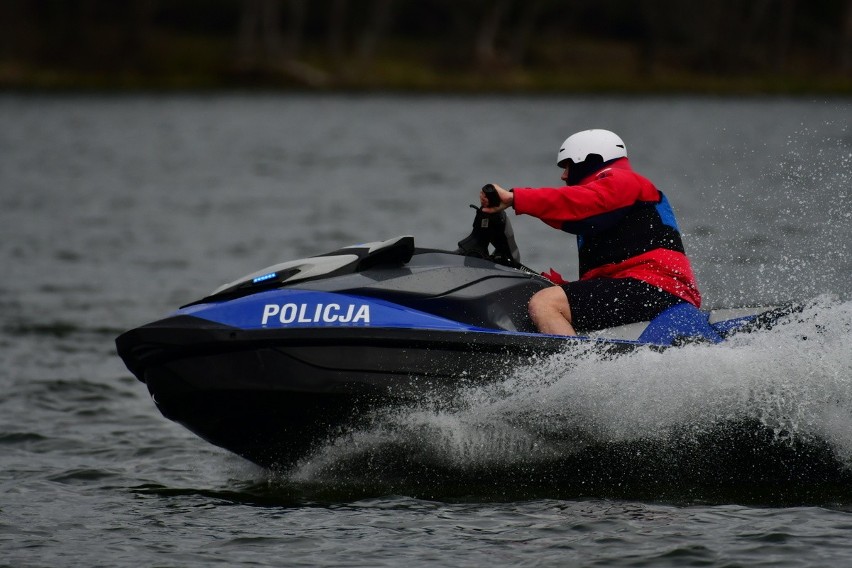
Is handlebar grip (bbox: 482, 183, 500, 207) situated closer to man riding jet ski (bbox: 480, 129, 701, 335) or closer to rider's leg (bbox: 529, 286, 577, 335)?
man riding jet ski (bbox: 480, 129, 701, 335)

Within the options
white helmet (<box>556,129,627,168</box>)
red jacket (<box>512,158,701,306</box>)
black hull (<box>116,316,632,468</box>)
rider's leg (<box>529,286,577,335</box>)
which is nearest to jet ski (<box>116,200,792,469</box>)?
black hull (<box>116,316,632,468</box>)

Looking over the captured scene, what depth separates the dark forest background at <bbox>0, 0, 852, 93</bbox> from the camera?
2485 inches

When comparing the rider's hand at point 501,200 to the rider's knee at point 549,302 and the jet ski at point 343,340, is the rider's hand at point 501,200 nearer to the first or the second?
the jet ski at point 343,340

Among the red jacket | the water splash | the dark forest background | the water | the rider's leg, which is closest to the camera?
the water

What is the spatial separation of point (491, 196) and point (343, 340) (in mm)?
1134

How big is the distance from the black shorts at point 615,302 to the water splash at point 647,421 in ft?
1.32

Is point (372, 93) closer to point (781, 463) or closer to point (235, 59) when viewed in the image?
point (235, 59)

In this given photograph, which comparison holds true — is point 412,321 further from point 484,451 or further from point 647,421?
point 647,421

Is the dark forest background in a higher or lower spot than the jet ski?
higher

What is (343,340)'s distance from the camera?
22.5ft

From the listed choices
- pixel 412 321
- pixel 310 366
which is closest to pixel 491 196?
pixel 412 321

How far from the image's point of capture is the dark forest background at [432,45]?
6312 cm

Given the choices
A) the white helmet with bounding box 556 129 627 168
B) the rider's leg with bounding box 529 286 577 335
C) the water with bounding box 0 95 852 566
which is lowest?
the water with bounding box 0 95 852 566

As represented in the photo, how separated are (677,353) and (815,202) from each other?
41.5 feet
